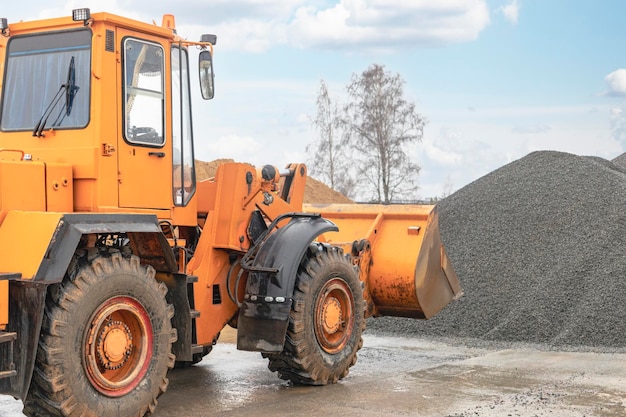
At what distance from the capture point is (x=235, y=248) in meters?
7.45

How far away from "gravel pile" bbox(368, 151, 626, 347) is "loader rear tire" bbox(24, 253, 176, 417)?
560 centimetres

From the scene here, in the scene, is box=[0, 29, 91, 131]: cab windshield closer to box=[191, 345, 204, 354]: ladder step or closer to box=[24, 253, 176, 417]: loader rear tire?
box=[24, 253, 176, 417]: loader rear tire

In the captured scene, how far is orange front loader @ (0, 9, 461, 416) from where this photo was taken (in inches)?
222

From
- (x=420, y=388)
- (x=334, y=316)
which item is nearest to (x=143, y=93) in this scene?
(x=334, y=316)

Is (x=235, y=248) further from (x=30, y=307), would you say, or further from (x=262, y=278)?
(x=30, y=307)

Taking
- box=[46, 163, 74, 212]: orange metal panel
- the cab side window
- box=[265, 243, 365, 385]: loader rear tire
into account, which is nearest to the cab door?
the cab side window

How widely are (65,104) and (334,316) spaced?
2920 millimetres

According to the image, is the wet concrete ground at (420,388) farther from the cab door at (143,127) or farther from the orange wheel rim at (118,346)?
the cab door at (143,127)

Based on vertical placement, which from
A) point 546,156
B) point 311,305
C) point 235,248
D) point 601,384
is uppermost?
point 546,156

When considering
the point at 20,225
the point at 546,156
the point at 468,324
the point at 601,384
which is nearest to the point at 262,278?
the point at 20,225

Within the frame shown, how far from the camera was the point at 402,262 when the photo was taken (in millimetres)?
9320

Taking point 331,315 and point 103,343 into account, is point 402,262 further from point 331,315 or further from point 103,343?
point 103,343

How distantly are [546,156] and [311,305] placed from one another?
1056 centimetres

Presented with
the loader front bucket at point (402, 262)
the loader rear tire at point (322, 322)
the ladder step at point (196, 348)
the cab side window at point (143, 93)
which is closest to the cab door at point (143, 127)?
the cab side window at point (143, 93)
